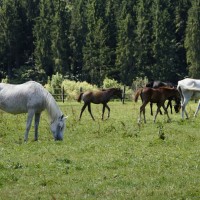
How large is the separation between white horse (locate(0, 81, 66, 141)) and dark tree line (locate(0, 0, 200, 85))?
2082 inches

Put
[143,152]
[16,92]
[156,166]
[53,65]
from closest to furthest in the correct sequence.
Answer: [156,166]
[143,152]
[16,92]
[53,65]

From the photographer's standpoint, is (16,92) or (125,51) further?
(125,51)

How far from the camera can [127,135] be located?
56.9ft

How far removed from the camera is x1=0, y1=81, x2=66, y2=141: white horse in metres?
16.5

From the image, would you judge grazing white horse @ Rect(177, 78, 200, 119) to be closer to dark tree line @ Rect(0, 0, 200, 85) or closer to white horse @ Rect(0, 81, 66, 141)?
white horse @ Rect(0, 81, 66, 141)

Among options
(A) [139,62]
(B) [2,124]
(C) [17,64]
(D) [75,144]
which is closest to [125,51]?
(A) [139,62]

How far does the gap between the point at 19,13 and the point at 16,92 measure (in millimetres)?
66984

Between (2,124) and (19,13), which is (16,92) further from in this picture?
(19,13)

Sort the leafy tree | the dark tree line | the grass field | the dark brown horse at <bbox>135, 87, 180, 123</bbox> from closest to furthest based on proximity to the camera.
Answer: the grass field, the dark brown horse at <bbox>135, 87, 180, 123</bbox>, the leafy tree, the dark tree line

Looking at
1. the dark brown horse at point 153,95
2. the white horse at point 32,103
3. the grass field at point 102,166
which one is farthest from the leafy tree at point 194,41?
the white horse at point 32,103

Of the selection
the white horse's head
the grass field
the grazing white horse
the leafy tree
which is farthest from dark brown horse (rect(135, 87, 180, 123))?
the leafy tree

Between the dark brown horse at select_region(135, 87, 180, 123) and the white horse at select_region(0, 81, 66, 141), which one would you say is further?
the dark brown horse at select_region(135, 87, 180, 123)

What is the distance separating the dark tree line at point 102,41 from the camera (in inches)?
2778

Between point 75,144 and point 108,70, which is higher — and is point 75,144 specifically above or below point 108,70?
above
